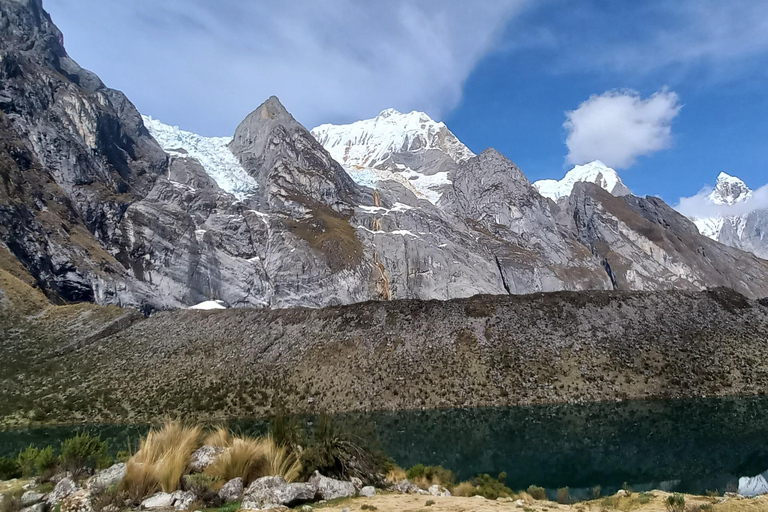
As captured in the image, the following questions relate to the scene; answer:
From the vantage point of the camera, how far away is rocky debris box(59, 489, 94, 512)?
31.7ft

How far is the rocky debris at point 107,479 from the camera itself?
1023cm

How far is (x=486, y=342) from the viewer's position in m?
55.4

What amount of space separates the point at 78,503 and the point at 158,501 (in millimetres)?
1500

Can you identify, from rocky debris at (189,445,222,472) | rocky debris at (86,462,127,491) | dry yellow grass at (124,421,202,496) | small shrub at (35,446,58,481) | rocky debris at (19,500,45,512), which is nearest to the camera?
rocky debris at (19,500,45,512)

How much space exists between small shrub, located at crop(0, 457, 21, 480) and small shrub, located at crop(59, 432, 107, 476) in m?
1.67

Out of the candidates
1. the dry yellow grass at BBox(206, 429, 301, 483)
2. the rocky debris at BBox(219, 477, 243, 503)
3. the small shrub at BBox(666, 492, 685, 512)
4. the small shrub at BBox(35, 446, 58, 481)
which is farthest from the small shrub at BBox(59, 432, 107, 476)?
the small shrub at BBox(666, 492, 685, 512)

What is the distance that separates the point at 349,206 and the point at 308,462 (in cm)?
16617

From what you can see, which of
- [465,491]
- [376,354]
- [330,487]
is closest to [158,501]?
[330,487]

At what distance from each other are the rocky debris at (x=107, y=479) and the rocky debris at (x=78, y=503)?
0.21m

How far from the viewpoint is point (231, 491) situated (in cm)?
1084

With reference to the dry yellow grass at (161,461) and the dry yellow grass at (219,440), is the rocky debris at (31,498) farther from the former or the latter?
the dry yellow grass at (219,440)

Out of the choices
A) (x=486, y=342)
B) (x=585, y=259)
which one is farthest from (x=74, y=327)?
(x=585, y=259)

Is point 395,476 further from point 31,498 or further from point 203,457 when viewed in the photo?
point 31,498

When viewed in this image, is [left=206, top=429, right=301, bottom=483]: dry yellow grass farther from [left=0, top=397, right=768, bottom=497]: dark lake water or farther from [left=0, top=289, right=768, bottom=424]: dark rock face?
[left=0, top=289, right=768, bottom=424]: dark rock face
